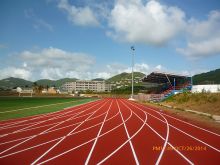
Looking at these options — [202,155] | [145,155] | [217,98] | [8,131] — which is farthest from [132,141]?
[217,98]

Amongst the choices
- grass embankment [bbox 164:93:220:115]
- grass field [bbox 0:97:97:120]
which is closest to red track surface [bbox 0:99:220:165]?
grass field [bbox 0:97:97:120]

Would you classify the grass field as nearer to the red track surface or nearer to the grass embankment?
the red track surface

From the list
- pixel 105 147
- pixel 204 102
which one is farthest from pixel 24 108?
pixel 105 147

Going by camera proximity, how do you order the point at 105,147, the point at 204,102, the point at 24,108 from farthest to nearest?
1. the point at 204,102
2. the point at 24,108
3. the point at 105,147

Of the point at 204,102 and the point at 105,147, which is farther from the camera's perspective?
the point at 204,102

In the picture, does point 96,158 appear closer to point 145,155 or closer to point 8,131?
point 145,155

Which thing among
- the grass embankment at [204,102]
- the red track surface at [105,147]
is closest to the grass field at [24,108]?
the red track surface at [105,147]

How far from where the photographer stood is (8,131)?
12273mm

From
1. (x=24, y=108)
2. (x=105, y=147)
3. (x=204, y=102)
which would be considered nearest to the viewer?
(x=105, y=147)

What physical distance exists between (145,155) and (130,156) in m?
0.49

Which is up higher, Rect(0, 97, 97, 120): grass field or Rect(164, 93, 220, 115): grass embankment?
Rect(164, 93, 220, 115): grass embankment

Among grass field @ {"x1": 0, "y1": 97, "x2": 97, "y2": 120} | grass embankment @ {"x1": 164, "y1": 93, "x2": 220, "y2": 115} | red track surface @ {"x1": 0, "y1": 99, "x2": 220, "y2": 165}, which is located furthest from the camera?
grass embankment @ {"x1": 164, "y1": 93, "x2": 220, "y2": 115}

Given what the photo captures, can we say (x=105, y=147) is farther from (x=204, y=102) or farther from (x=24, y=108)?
(x=204, y=102)

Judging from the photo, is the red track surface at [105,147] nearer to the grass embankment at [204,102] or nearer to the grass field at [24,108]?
the grass field at [24,108]
